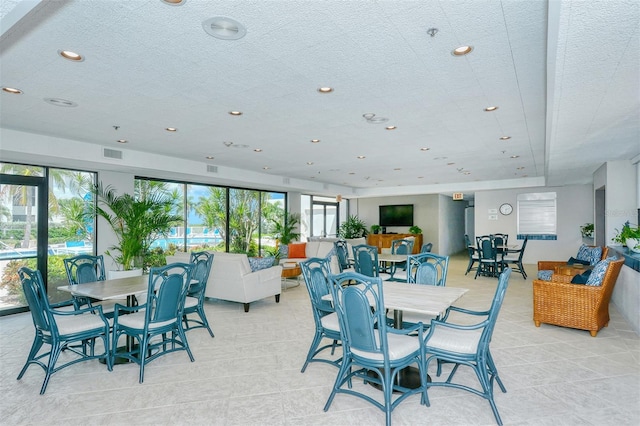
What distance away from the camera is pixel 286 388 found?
122 inches

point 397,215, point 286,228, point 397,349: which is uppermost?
point 397,215

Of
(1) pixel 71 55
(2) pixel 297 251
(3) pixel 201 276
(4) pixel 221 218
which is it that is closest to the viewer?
(1) pixel 71 55

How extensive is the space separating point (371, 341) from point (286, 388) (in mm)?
1021

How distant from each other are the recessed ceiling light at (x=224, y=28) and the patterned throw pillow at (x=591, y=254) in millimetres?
7245

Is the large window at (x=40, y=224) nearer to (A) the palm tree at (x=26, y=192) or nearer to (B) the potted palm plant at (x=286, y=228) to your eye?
(A) the palm tree at (x=26, y=192)

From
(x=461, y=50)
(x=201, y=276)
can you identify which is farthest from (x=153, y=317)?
(x=461, y=50)

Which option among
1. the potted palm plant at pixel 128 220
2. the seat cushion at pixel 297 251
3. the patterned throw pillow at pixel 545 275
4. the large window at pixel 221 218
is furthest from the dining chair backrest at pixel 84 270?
the patterned throw pillow at pixel 545 275

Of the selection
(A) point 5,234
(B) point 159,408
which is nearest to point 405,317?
(B) point 159,408

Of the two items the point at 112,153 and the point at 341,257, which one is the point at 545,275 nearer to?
the point at 341,257

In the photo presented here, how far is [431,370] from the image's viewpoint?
11.4 feet

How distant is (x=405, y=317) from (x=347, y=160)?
4.74 metres

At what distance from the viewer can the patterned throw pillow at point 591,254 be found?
6.79 meters

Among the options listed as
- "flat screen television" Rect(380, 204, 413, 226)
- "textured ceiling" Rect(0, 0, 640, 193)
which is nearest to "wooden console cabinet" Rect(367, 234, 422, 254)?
"flat screen television" Rect(380, 204, 413, 226)

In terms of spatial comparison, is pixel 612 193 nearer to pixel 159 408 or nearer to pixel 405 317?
pixel 405 317
